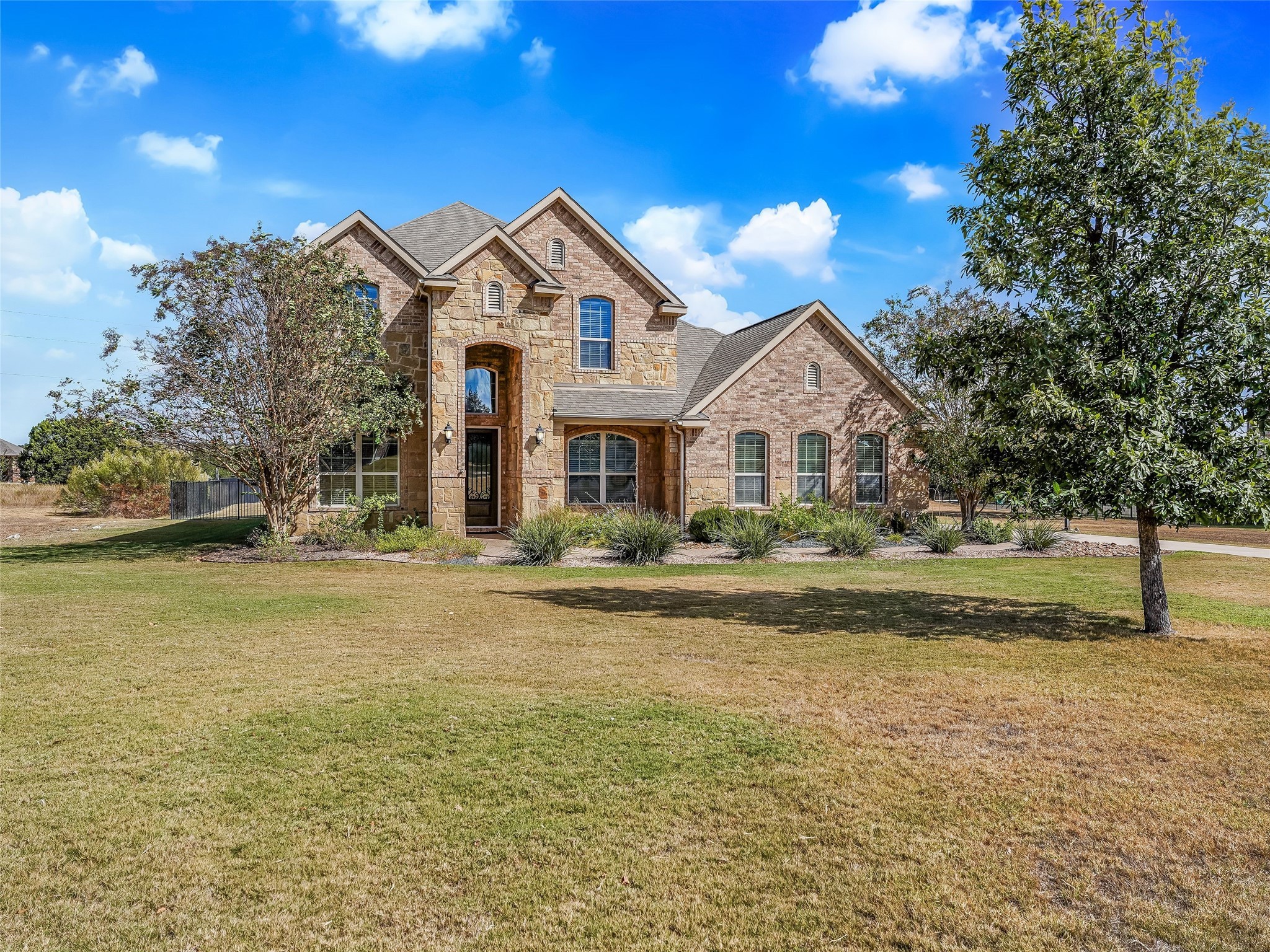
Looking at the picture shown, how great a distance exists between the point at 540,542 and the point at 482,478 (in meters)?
7.50

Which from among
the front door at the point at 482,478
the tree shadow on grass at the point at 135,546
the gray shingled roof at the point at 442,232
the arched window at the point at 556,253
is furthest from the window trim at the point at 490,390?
the tree shadow on grass at the point at 135,546

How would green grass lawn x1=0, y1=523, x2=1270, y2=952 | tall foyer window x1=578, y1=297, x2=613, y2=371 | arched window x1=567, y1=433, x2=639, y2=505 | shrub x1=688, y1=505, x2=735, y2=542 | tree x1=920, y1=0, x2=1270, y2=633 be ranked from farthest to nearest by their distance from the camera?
tall foyer window x1=578, y1=297, x2=613, y2=371 < arched window x1=567, y1=433, x2=639, y2=505 < shrub x1=688, y1=505, x2=735, y2=542 < tree x1=920, y1=0, x2=1270, y2=633 < green grass lawn x1=0, y1=523, x2=1270, y2=952

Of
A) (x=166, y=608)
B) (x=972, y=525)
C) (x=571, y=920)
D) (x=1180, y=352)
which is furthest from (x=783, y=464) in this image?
(x=571, y=920)

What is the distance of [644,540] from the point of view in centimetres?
1625

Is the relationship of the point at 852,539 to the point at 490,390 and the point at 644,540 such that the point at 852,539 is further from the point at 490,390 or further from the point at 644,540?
the point at 490,390

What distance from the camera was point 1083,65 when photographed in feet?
29.9

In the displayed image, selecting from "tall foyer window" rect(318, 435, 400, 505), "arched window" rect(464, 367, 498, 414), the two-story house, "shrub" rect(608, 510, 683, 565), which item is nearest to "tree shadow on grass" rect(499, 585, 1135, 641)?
"shrub" rect(608, 510, 683, 565)

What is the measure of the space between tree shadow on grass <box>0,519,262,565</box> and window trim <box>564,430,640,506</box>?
27.8ft

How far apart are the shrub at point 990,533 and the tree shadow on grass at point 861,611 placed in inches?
360

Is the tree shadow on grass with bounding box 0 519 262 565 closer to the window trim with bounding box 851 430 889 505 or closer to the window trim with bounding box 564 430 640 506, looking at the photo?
the window trim with bounding box 564 430 640 506

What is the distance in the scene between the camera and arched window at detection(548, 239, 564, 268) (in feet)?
74.8

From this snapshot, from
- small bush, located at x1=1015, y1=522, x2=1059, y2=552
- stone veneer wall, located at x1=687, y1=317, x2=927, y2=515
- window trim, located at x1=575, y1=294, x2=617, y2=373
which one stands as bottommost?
small bush, located at x1=1015, y1=522, x2=1059, y2=552

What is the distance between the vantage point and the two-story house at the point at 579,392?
63.7 feet

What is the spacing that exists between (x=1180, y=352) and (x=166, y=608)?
13045 mm
